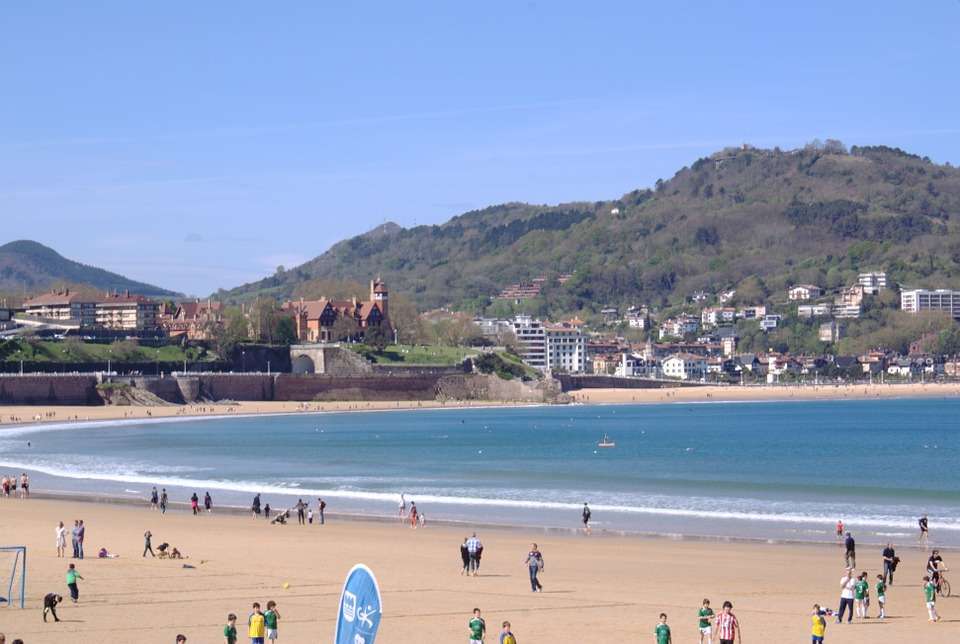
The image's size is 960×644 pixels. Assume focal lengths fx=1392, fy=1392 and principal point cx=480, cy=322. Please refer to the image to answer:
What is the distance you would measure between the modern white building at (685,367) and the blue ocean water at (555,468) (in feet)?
253

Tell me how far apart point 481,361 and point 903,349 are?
90273 mm

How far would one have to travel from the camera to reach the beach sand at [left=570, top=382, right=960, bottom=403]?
451ft

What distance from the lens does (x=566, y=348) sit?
16662cm

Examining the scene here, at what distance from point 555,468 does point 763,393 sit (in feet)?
320

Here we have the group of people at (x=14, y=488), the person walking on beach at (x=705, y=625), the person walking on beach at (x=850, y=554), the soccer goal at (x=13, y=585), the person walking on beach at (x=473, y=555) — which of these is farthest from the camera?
the group of people at (x=14, y=488)

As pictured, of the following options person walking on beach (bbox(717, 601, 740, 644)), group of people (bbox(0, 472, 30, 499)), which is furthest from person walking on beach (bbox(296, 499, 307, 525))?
person walking on beach (bbox(717, 601, 740, 644))

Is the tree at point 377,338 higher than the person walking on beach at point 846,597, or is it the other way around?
the tree at point 377,338

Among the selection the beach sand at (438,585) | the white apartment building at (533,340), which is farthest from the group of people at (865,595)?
the white apartment building at (533,340)

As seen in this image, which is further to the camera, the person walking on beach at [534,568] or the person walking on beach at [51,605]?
the person walking on beach at [534,568]

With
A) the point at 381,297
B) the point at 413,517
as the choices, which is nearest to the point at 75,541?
the point at 413,517

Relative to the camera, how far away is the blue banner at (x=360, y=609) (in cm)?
792

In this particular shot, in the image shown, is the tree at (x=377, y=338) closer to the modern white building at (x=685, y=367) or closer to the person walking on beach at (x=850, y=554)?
the modern white building at (x=685, y=367)

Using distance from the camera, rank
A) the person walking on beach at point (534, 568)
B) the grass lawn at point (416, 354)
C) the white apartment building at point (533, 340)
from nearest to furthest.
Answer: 1. the person walking on beach at point (534, 568)
2. the grass lawn at point (416, 354)
3. the white apartment building at point (533, 340)

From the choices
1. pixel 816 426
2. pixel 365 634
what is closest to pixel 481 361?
pixel 816 426
